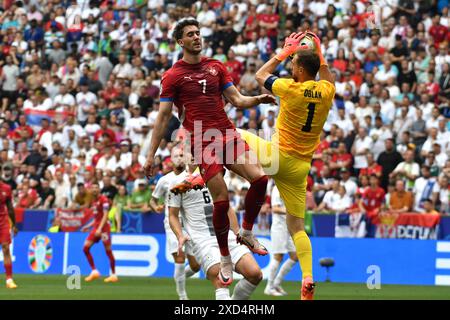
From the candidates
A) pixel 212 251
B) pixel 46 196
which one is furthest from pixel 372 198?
pixel 212 251

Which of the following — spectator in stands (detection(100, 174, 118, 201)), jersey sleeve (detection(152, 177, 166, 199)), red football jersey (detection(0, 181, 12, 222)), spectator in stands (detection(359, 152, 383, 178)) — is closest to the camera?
jersey sleeve (detection(152, 177, 166, 199))

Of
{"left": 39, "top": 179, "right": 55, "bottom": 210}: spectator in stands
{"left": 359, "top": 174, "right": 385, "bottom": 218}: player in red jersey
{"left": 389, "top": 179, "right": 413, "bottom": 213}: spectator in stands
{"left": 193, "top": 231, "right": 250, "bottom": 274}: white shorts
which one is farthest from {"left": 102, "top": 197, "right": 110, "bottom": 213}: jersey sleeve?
{"left": 193, "top": 231, "right": 250, "bottom": 274}: white shorts

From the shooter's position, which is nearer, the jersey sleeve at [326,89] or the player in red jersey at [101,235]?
the jersey sleeve at [326,89]

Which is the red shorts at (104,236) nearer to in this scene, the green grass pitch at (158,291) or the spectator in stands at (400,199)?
the green grass pitch at (158,291)

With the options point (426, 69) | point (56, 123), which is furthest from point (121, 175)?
point (426, 69)

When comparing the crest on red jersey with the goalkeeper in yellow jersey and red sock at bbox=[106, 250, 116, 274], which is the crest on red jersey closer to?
the goalkeeper in yellow jersey

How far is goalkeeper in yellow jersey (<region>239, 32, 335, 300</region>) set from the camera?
13195mm

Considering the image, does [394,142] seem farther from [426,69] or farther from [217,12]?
[217,12]

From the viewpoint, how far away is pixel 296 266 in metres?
26.2

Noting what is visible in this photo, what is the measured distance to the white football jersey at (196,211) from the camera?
1584 cm

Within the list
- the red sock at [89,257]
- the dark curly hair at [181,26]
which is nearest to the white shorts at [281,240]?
the red sock at [89,257]

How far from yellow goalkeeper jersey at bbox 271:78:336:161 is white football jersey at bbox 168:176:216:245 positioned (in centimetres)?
264

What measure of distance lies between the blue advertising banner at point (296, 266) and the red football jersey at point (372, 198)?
0.78 metres

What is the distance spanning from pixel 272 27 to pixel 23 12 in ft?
30.4
